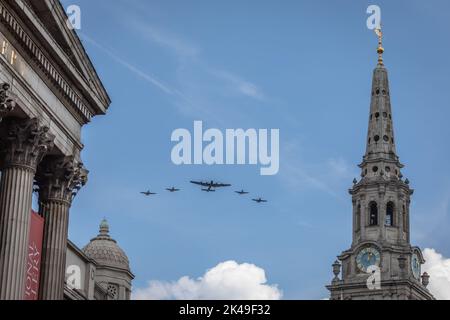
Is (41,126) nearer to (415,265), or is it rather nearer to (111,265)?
(111,265)

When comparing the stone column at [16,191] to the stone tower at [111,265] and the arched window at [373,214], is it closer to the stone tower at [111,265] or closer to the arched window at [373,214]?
the stone tower at [111,265]

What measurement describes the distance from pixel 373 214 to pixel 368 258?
23.5 feet

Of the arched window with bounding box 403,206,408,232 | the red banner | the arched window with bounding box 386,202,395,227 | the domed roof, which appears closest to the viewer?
the red banner

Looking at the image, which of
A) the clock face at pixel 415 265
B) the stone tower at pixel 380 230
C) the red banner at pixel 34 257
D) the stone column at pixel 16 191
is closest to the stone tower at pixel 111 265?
the stone tower at pixel 380 230

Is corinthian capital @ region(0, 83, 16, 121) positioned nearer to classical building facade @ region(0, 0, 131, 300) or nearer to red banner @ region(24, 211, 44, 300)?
classical building facade @ region(0, 0, 131, 300)

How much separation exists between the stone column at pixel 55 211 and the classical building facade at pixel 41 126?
4 centimetres

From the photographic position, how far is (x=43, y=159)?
1736 inches

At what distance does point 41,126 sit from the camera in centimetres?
4106

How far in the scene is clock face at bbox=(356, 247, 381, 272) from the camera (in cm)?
15312

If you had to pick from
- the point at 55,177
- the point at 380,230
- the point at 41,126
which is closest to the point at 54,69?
the point at 41,126

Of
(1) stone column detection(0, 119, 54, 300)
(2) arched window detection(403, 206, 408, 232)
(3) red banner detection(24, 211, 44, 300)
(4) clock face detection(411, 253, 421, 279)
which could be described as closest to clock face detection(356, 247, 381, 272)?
(4) clock face detection(411, 253, 421, 279)

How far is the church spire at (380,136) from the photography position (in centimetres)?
15825

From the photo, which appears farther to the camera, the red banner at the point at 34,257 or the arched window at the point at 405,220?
the arched window at the point at 405,220
